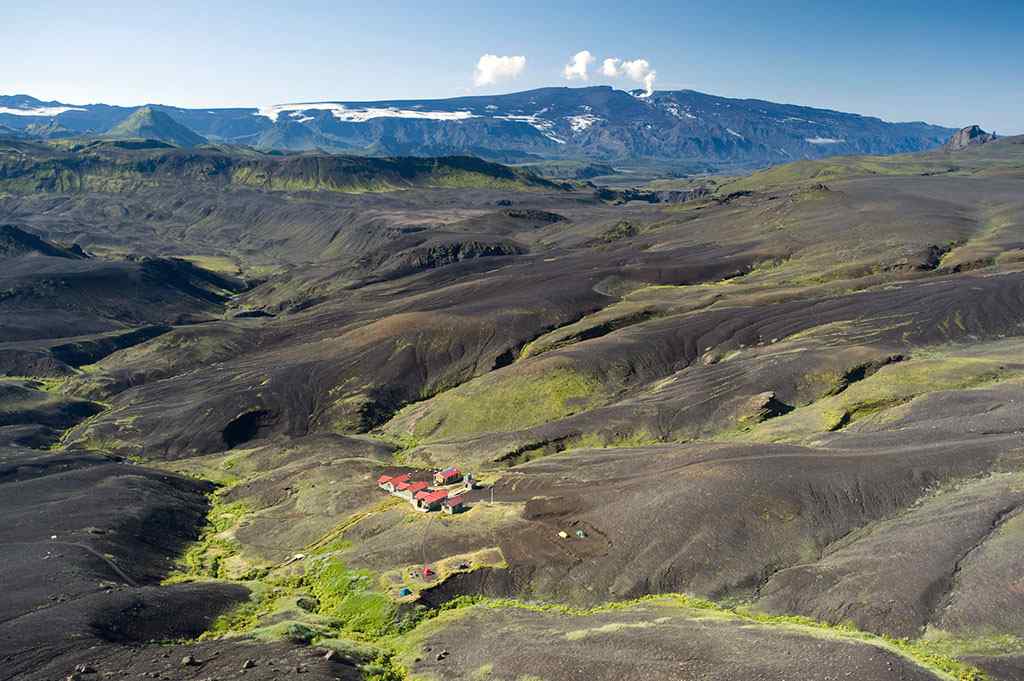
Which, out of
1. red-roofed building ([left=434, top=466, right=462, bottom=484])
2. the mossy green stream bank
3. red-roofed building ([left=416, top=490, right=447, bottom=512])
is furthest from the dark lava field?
red-roofed building ([left=434, top=466, right=462, bottom=484])

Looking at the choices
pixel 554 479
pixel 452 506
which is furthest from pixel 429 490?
pixel 554 479

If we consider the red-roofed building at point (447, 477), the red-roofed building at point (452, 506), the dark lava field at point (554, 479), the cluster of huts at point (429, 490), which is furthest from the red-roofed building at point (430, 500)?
the red-roofed building at point (447, 477)

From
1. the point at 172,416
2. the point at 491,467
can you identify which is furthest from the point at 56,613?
the point at 172,416

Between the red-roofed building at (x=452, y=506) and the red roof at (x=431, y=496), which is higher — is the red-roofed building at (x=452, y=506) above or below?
below

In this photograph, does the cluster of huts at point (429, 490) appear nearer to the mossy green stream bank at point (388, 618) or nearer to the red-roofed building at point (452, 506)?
the red-roofed building at point (452, 506)

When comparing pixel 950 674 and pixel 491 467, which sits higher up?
pixel 950 674

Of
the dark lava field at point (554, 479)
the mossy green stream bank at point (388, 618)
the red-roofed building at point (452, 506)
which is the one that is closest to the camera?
the mossy green stream bank at point (388, 618)

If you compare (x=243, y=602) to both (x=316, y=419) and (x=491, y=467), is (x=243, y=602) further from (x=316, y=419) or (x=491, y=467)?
(x=316, y=419)
